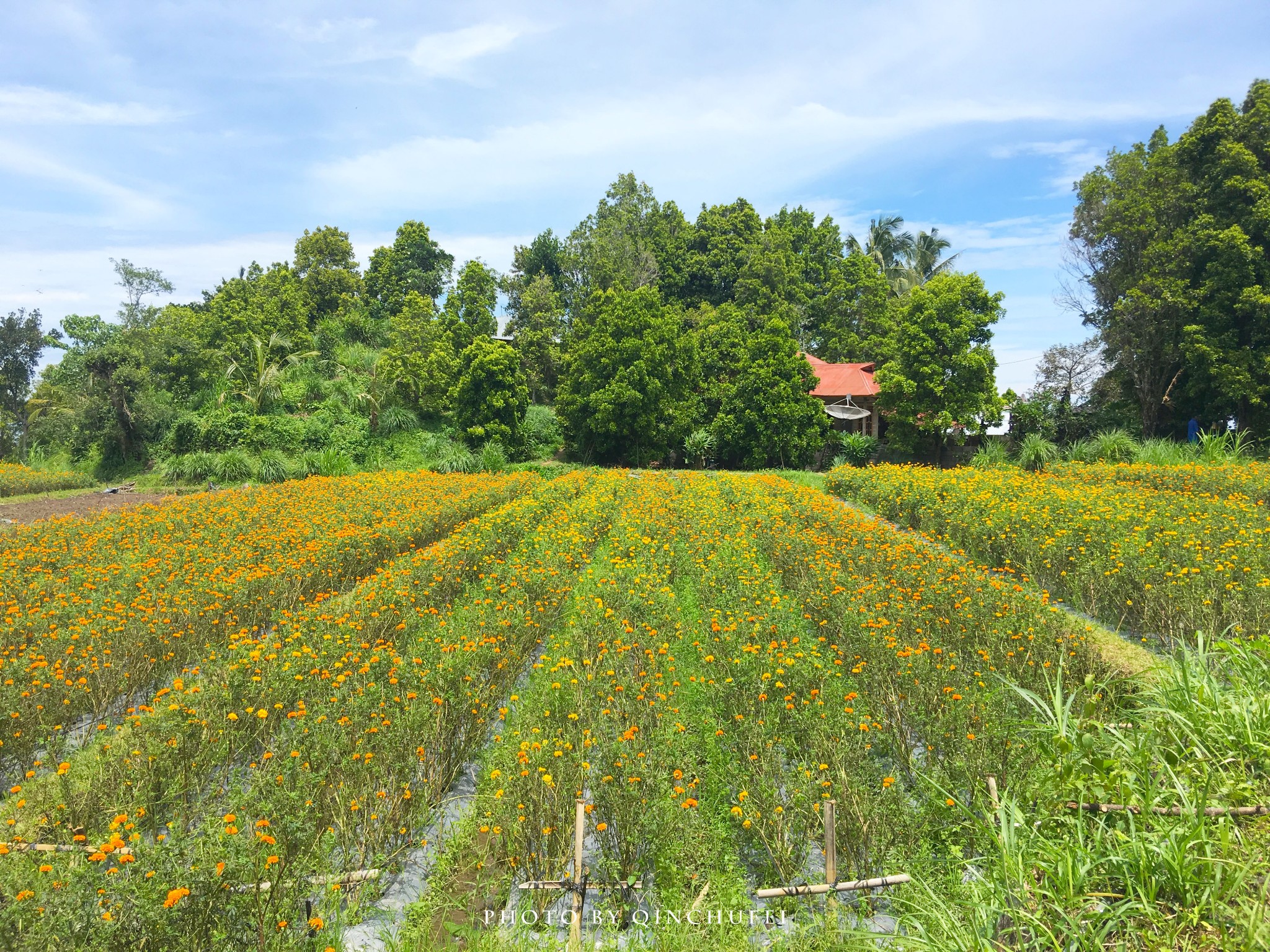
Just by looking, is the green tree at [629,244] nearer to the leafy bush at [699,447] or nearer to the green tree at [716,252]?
the green tree at [716,252]

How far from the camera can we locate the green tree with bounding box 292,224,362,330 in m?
43.1

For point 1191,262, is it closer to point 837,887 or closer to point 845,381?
point 845,381

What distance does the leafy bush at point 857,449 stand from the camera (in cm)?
2678

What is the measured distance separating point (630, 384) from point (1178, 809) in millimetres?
23444

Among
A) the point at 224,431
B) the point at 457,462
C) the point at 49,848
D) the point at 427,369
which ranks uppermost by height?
the point at 427,369

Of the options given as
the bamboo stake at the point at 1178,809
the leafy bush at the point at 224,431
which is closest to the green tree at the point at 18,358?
the leafy bush at the point at 224,431

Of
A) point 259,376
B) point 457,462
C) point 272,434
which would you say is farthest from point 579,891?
point 259,376

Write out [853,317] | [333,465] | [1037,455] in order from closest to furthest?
[1037,455]
[333,465]
[853,317]

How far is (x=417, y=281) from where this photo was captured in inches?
1743

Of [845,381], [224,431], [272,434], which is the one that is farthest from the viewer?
[845,381]

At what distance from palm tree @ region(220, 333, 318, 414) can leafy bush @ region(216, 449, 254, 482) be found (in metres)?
5.51

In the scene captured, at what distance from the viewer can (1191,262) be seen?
21016 mm

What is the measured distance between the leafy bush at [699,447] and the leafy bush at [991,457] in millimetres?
9688

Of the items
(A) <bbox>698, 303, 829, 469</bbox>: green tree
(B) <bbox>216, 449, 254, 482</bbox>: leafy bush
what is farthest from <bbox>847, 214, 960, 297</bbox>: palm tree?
(B) <bbox>216, 449, 254, 482</bbox>: leafy bush
